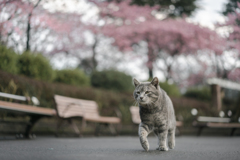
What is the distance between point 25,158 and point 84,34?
16.0 meters

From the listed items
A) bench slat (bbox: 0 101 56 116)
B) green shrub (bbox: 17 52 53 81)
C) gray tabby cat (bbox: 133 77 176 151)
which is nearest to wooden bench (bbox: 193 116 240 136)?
green shrub (bbox: 17 52 53 81)

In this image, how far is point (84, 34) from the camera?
18797mm

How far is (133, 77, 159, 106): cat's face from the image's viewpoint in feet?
13.4

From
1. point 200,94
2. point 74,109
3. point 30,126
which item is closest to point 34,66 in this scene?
point 74,109

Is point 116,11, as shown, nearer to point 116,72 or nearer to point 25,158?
point 116,72

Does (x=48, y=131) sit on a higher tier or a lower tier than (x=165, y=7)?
lower

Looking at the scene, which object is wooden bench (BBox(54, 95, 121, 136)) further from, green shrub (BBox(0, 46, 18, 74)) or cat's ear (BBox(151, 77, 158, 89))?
cat's ear (BBox(151, 77, 158, 89))

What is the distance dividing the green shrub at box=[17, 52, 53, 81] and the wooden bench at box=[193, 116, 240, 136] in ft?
18.6

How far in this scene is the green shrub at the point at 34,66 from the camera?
32.3 feet

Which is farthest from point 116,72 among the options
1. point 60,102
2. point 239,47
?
point 60,102

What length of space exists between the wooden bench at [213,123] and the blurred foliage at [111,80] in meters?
3.73

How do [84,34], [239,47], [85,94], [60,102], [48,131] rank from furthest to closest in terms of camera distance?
[84,34] → [239,47] → [85,94] → [48,131] → [60,102]

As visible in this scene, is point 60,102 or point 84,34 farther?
point 84,34

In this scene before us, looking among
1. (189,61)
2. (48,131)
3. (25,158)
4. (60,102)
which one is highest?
(25,158)
